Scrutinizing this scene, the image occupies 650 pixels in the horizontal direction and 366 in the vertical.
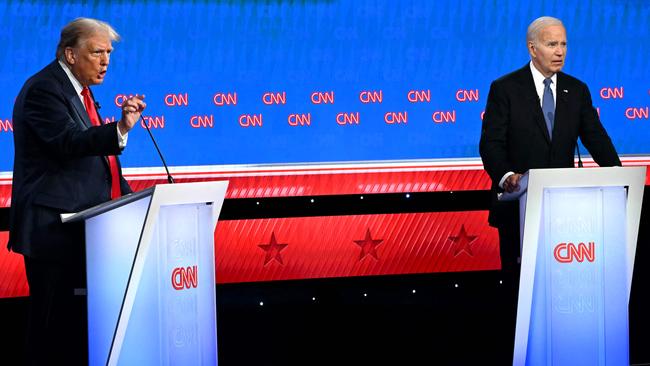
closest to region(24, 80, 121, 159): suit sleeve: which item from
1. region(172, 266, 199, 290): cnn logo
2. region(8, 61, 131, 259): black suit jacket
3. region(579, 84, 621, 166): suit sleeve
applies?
region(8, 61, 131, 259): black suit jacket

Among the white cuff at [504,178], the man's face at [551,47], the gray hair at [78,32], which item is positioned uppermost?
the man's face at [551,47]

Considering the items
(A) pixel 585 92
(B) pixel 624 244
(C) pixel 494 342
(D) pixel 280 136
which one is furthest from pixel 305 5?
(B) pixel 624 244

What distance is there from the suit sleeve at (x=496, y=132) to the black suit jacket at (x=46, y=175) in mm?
1661

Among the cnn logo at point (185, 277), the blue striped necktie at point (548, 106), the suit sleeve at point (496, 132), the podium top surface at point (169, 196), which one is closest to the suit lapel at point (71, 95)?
the podium top surface at point (169, 196)

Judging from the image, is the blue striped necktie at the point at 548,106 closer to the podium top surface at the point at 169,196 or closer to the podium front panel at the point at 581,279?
the podium front panel at the point at 581,279

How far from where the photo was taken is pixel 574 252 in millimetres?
3820

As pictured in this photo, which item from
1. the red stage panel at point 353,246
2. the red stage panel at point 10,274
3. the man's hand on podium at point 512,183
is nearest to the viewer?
the man's hand on podium at point 512,183

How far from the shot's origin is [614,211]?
3.83 metres

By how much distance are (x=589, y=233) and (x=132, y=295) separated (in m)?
1.66

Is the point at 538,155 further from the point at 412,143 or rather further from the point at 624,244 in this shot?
the point at 412,143

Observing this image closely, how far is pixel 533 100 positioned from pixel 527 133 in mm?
148

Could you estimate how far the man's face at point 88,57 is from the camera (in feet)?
12.2

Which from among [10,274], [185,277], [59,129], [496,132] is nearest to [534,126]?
[496,132]

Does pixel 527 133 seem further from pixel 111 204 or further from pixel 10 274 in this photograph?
pixel 10 274
